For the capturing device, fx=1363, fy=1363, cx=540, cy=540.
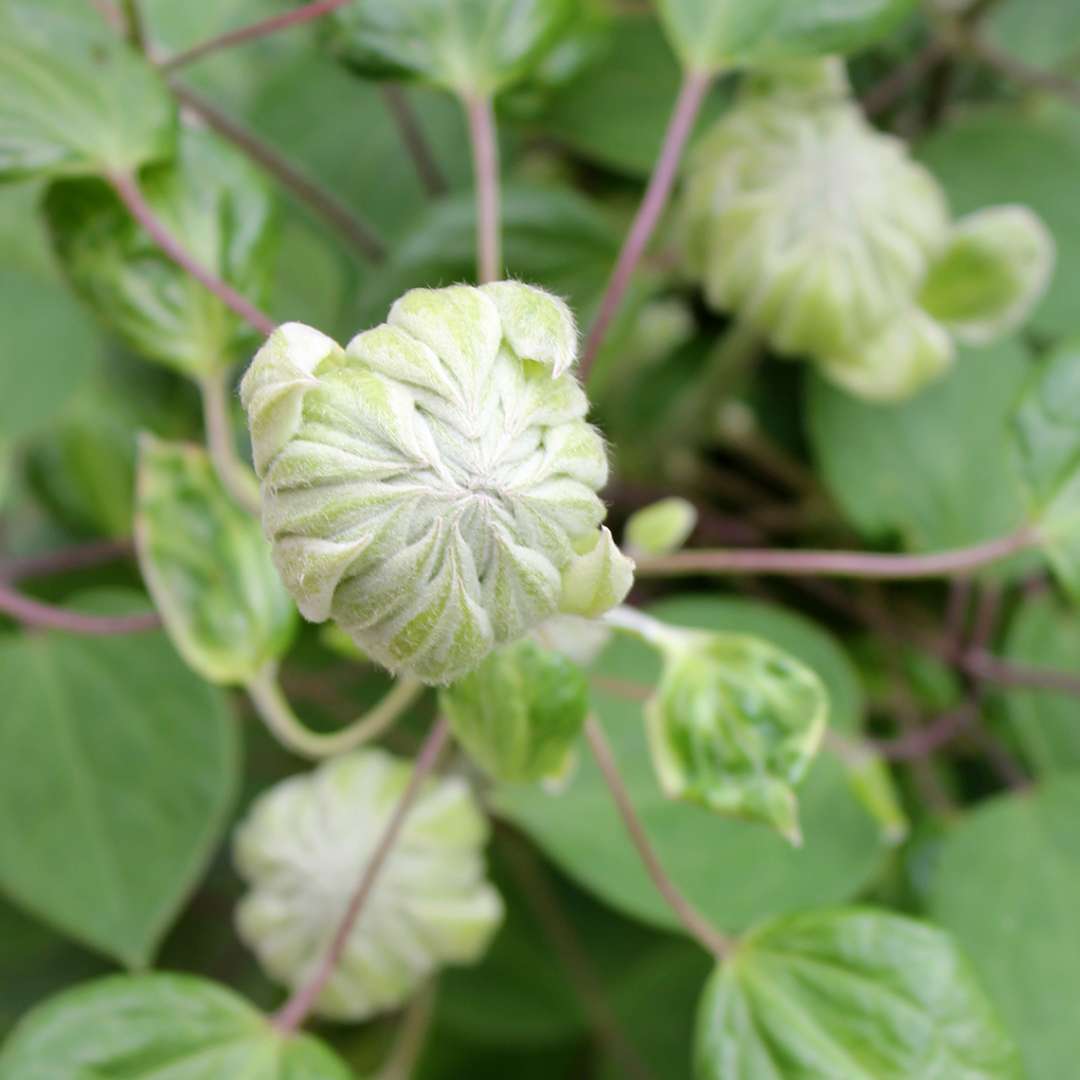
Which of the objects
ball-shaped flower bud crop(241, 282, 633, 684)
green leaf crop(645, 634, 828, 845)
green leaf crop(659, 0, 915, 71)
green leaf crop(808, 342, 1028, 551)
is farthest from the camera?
green leaf crop(808, 342, 1028, 551)

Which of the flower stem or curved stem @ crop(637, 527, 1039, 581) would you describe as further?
the flower stem

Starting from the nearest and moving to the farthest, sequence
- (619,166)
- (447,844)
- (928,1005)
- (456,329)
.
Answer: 1. (456,329)
2. (928,1005)
3. (447,844)
4. (619,166)

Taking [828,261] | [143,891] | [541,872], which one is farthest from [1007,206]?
[143,891]

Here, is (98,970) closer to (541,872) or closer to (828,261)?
(541,872)

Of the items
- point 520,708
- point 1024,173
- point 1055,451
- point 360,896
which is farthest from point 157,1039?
point 1024,173

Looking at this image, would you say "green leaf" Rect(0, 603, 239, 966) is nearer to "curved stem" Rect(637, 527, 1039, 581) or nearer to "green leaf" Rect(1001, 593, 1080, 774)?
"curved stem" Rect(637, 527, 1039, 581)

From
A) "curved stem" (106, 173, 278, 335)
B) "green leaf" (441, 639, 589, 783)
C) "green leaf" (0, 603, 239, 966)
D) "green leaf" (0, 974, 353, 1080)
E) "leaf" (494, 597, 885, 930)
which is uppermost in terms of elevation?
"curved stem" (106, 173, 278, 335)

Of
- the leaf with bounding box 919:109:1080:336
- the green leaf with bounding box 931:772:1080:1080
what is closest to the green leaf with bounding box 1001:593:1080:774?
the green leaf with bounding box 931:772:1080:1080
